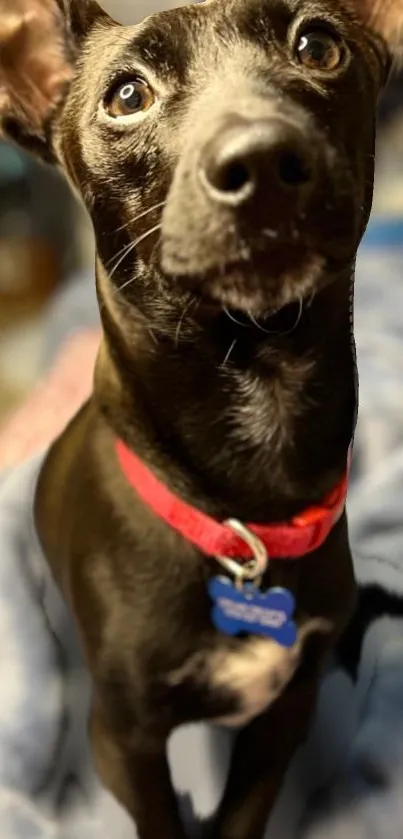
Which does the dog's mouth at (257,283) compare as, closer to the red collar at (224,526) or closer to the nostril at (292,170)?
the nostril at (292,170)

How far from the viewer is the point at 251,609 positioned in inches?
36.0

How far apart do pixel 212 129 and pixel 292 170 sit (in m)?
0.06

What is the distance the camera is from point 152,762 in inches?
39.7

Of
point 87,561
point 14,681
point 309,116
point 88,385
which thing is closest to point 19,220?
point 88,385

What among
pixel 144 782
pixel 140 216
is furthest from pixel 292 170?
pixel 144 782

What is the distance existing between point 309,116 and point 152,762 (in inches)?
25.0

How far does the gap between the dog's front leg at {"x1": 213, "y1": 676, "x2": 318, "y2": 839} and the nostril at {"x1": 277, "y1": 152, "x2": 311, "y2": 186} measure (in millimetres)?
609

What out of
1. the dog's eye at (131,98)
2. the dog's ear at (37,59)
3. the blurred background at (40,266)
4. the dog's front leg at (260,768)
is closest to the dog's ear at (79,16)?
the dog's ear at (37,59)

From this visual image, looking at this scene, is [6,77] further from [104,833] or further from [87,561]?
[104,833]

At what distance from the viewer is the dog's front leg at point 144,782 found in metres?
1.00

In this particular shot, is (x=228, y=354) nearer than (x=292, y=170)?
No

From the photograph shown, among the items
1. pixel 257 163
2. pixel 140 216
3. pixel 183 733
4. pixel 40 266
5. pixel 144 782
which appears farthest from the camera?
pixel 40 266

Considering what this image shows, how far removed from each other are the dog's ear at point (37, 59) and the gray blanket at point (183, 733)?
581 millimetres

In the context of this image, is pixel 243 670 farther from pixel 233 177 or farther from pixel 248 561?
pixel 233 177
